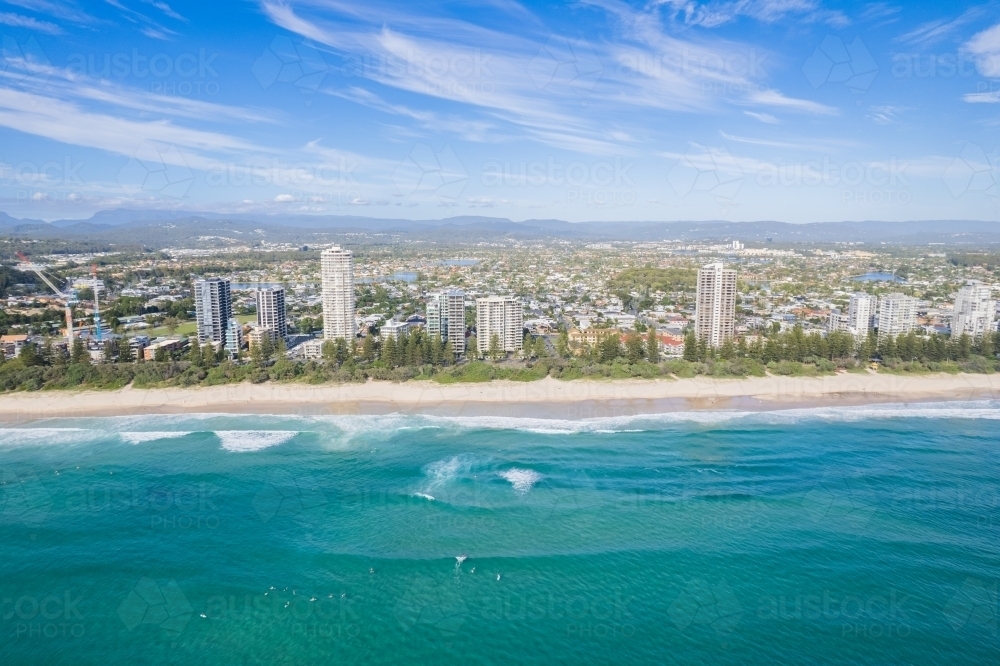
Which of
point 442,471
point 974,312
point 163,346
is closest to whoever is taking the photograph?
point 442,471

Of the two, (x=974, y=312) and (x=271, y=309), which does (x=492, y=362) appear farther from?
(x=974, y=312)

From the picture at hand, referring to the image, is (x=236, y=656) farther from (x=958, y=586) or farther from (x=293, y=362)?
(x=293, y=362)

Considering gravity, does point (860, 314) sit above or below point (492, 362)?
above

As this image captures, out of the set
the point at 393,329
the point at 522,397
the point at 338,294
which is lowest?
the point at 522,397

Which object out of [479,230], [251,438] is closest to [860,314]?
[251,438]

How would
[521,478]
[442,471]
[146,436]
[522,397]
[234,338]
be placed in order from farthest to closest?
[234,338], [522,397], [146,436], [442,471], [521,478]

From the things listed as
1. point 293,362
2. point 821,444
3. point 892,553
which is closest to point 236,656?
point 892,553
